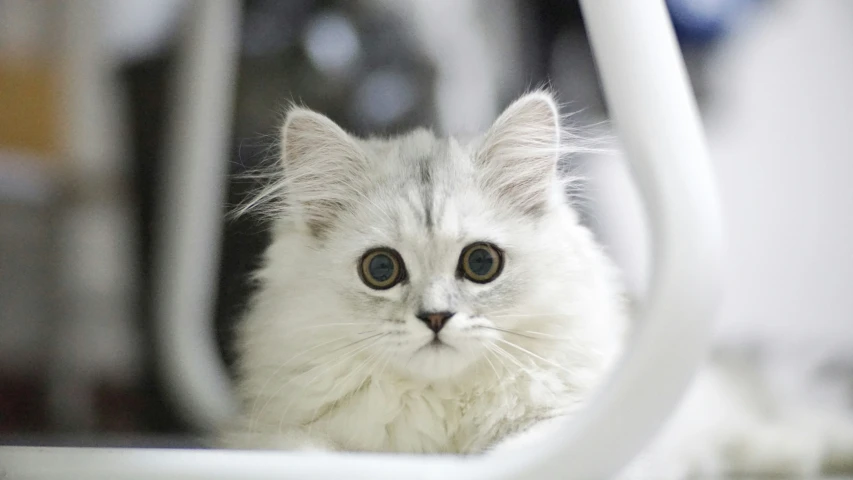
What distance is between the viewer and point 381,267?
92 cm

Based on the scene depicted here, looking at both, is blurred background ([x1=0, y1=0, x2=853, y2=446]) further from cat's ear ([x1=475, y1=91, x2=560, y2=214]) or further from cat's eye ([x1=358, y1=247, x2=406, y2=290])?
cat's eye ([x1=358, y1=247, x2=406, y2=290])

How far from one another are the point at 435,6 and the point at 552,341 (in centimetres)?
70

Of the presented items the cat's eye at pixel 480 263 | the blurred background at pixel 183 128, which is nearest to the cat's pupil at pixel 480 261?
the cat's eye at pixel 480 263

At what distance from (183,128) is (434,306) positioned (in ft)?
2.32

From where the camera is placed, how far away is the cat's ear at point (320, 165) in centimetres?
100

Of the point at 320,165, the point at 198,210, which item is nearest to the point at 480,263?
the point at 320,165

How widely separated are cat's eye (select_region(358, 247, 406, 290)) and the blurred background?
313 millimetres

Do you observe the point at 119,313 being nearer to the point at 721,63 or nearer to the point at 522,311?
the point at 522,311

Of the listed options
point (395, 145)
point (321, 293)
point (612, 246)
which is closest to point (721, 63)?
point (612, 246)

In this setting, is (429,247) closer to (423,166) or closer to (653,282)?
(423,166)

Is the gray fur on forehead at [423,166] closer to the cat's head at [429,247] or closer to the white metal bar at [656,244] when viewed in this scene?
the cat's head at [429,247]

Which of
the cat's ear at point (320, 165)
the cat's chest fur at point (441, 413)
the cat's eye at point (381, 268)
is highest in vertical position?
the cat's ear at point (320, 165)

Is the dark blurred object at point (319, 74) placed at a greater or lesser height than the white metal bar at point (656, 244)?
greater

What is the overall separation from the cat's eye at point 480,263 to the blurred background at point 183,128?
0.32 metres
